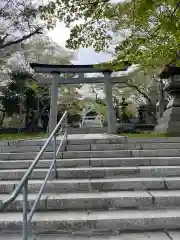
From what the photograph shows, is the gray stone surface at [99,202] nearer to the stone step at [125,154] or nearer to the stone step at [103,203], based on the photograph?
the stone step at [103,203]

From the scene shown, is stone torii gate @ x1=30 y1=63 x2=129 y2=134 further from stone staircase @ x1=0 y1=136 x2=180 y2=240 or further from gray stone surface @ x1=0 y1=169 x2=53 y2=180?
gray stone surface @ x1=0 y1=169 x2=53 y2=180

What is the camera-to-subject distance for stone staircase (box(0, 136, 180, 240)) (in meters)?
3.13

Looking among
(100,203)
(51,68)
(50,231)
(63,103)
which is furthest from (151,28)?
(63,103)

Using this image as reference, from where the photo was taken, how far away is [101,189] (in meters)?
4.07

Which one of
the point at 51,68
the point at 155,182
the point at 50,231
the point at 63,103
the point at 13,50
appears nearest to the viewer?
the point at 50,231

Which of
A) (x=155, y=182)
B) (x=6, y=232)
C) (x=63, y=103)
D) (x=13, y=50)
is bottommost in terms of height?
(x=6, y=232)

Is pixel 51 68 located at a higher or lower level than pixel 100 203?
higher

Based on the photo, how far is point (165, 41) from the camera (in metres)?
8.16

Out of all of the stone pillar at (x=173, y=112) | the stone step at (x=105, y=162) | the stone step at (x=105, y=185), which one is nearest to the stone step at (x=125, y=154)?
the stone step at (x=105, y=162)

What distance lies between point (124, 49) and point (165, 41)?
142cm

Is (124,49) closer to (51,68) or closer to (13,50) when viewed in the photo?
(51,68)

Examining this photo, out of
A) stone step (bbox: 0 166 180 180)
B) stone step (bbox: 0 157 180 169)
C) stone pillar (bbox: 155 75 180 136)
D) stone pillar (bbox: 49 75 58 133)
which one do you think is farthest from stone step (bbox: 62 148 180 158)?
stone pillar (bbox: 49 75 58 133)

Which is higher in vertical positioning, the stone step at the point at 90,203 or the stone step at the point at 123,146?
the stone step at the point at 123,146

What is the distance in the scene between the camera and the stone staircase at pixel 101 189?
313cm
